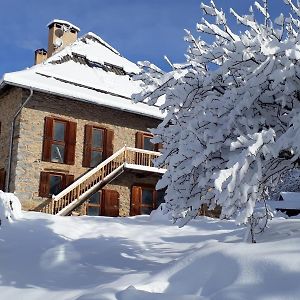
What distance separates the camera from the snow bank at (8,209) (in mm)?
11523

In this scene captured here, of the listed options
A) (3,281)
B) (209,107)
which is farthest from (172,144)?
(3,281)

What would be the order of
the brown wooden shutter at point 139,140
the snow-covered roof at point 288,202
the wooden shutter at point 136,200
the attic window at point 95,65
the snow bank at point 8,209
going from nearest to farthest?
1. the snow bank at point 8,209
2. the wooden shutter at point 136,200
3. the brown wooden shutter at point 139,140
4. the attic window at point 95,65
5. the snow-covered roof at point 288,202

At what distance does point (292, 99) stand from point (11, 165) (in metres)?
12.3

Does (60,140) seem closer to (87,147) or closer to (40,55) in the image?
(87,147)

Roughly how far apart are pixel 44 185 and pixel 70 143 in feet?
6.21

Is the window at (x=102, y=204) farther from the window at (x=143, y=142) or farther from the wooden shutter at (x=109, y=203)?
the window at (x=143, y=142)

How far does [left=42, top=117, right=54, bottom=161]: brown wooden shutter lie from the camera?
16422 mm

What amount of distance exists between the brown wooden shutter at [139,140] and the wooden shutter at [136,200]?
68.6 inches

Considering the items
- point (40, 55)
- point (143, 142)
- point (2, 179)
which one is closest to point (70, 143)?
point (2, 179)

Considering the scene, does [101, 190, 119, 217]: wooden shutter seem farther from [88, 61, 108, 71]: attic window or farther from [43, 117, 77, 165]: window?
[88, 61, 108, 71]: attic window

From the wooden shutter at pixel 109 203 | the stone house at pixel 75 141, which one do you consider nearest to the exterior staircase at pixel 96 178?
the stone house at pixel 75 141

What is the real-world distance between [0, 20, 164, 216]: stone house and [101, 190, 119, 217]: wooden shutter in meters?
0.04

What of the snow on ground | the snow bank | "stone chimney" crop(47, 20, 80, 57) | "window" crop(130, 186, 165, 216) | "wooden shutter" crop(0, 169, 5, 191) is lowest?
the snow on ground

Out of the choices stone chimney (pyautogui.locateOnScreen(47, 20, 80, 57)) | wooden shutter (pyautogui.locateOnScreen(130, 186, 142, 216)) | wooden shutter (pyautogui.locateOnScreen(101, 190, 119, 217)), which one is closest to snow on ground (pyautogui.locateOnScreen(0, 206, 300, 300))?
wooden shutter (pyautogui.locateOnScreen(101, 190, 119, 217))
